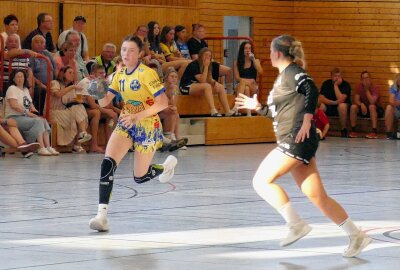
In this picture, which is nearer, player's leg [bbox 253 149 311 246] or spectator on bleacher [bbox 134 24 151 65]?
player's leg [bbox 253 149 311 246]

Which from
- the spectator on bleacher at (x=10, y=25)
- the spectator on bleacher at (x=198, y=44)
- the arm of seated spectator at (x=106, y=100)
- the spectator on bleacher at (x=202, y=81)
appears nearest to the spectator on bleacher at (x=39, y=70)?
the spectator on bleacher at (x=10, y=25)

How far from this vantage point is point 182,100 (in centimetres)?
2338

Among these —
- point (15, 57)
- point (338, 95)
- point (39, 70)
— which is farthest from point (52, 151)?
point (338, 95)

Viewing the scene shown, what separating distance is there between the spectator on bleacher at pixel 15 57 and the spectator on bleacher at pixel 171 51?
3909mm

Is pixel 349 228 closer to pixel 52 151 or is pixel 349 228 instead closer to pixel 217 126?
pixel 52 151

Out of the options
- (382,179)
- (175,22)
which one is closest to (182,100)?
(175,22)

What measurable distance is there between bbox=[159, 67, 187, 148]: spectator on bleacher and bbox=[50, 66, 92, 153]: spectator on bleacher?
1.93 metres

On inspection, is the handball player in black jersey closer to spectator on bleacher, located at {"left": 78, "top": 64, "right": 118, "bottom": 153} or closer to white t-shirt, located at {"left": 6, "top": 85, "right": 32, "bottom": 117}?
white t-shirt, located at {"left": 6, "top": 85, "right": 32, "bottom": 117}

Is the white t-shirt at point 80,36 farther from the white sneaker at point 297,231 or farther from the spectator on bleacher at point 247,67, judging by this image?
the white sneaker at point 297,231

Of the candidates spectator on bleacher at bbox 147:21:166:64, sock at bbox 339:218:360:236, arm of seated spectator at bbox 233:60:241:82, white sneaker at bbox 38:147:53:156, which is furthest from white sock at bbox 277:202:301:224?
arm of seated spectator at bbox 233:60:241:82

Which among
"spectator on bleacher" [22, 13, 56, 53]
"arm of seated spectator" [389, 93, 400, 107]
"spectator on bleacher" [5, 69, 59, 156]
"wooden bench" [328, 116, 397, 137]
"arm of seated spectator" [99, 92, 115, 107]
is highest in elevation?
"spectator on bleacher" [22, 13, 56, 53]

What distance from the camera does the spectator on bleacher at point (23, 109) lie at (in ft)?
62.4

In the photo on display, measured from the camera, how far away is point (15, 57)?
1975cm

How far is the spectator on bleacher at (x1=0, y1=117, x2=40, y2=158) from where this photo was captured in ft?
61.9
